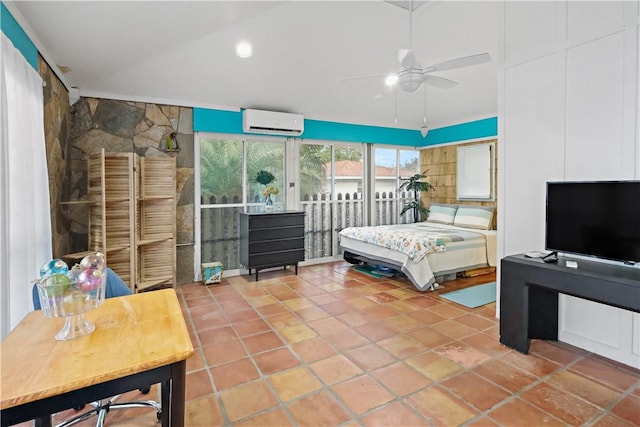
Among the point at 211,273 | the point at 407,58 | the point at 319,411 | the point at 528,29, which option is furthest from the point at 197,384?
the point at 528,29

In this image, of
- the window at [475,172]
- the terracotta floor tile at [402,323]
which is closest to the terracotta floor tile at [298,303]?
the terracotta floor tile at [402,323]

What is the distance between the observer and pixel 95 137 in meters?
Result: 4.15

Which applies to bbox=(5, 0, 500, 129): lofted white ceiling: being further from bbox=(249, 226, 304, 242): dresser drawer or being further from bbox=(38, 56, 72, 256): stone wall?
bbox=(249, 226, 304, 242): dresser drawer

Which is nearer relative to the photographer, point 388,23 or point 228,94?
point 388,23

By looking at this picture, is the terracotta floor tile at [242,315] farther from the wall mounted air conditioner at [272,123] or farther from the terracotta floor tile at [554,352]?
the wall mounted air conditioner at [272,123]

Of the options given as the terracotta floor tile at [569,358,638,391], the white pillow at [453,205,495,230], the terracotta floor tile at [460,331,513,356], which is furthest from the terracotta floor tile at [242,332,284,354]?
the white pillow at [453,205,495,230]

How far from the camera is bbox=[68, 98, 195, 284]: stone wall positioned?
4.03 m

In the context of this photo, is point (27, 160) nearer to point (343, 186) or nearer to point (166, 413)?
point (166, 413)

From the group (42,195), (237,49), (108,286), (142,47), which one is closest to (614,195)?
(108,286)

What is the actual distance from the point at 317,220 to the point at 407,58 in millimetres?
3458

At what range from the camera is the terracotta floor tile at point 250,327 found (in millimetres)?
3109

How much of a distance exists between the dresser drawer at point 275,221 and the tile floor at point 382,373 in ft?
4.29

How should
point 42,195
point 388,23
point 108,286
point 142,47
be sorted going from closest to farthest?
point 108,286, point 42,195, point 142,47, point 388,23

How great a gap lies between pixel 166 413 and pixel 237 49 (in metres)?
3.45
